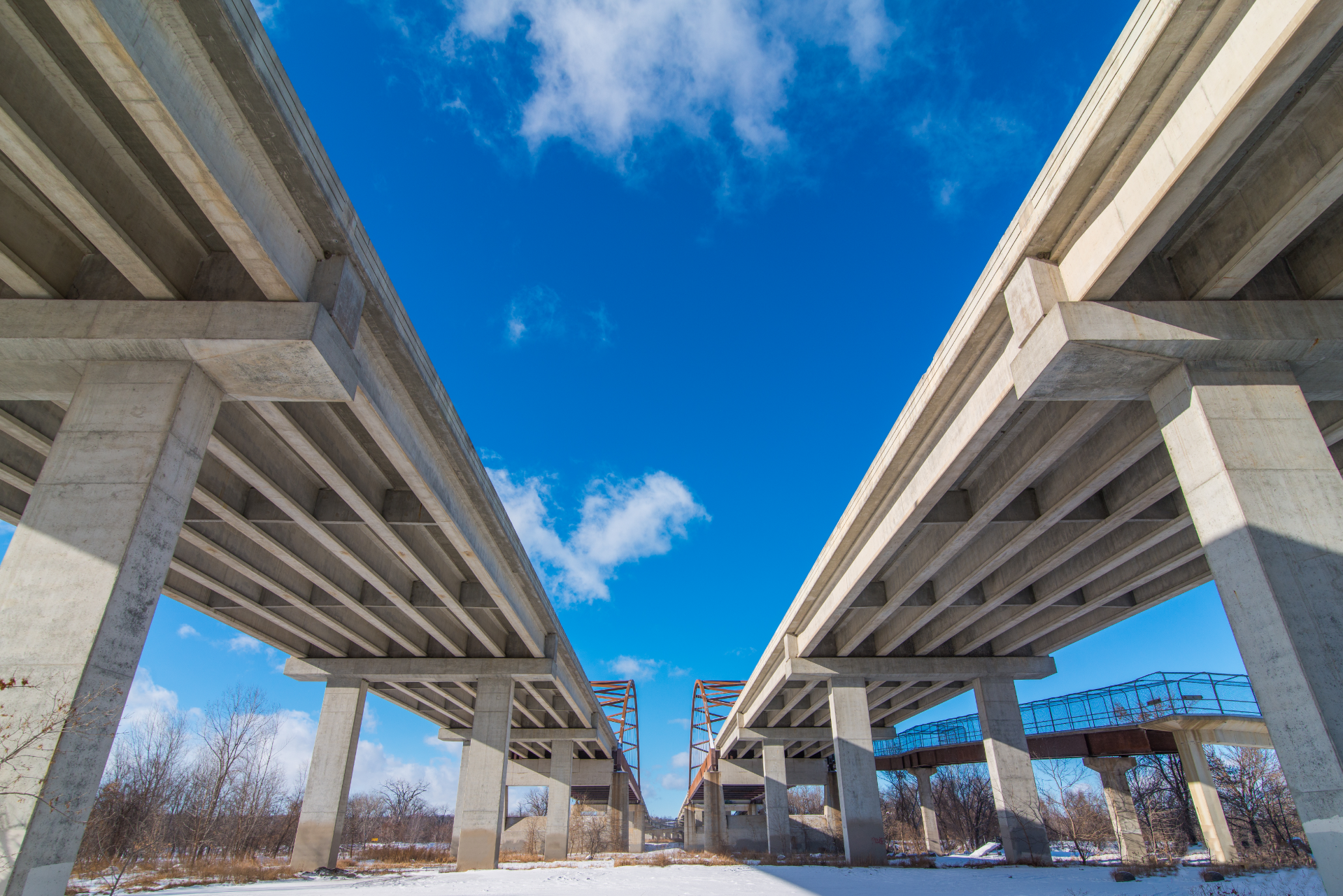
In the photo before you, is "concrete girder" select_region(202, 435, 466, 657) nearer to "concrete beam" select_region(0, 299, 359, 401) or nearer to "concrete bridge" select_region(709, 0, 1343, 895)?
"concrete beam" select_region(0, 299, 359, 401)

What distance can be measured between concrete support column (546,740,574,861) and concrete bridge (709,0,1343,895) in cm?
2937

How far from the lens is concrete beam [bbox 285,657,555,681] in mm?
23969

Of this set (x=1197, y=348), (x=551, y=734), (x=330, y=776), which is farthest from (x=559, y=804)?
(x=1197, y=348)

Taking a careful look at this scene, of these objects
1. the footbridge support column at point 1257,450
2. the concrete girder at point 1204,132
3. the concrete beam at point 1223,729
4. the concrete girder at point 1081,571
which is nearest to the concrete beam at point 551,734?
the concrete girder at point 1081,571

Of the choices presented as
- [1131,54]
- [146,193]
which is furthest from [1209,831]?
[146,193]

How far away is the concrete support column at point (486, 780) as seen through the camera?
22.3 m

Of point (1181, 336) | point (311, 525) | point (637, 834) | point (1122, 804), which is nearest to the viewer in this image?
point (1181, 336)

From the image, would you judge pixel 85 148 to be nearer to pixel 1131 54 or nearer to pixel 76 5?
pixel 76 5

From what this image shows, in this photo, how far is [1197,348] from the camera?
8531 millimetres

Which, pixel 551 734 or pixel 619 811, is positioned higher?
pixel 551 734

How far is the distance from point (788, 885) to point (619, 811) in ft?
132

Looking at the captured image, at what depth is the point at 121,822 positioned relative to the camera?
29766 mm

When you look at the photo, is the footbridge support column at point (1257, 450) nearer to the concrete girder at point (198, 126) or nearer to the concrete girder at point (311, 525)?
the concrete girder at point (198, 126)

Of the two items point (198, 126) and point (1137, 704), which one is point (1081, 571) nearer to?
point (1137, 704)
